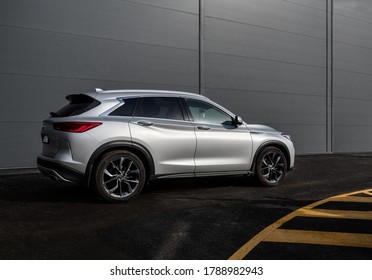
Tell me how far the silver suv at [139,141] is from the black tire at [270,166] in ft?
0.11

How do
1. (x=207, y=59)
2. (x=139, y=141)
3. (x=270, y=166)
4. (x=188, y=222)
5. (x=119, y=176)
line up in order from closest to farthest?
1. (x=188, y=222)
2. (x=119, y=176)
3. (x=139, y=141)
4. (x=270, y=166)
5. (x=207, y=59)

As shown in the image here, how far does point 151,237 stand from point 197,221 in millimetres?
811

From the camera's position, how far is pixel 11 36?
9062 mm

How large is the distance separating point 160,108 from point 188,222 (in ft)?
7.12

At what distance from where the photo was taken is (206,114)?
6238mm

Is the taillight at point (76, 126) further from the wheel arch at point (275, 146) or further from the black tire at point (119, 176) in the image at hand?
the wheel arch at point (275, 146)

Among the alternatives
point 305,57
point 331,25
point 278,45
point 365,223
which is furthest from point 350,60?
point 365,223

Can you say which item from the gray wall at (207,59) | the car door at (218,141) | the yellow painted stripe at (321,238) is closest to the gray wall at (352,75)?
the gray wall at (207,59)

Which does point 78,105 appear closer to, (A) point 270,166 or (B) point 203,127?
(B) point 203,127

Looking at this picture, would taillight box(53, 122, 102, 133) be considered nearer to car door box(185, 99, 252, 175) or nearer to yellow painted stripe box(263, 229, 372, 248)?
car door box(185, 99, 252, 175)

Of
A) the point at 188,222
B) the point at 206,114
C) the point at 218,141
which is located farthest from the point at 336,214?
the point at 206,114

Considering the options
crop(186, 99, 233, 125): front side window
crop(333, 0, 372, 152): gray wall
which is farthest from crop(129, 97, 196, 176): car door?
crop(333, 0, 372, 152): gray wall

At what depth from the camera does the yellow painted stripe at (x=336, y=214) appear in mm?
4680
